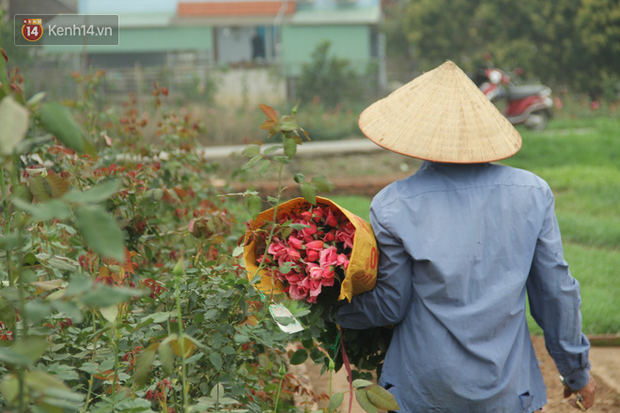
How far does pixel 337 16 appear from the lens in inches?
907

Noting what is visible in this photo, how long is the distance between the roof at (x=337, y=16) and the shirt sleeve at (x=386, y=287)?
2156 centimetres

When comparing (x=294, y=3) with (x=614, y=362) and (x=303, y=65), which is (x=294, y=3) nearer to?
(x=303, y=65)

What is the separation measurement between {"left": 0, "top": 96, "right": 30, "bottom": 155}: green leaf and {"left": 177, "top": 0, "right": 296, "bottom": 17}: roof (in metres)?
23.3

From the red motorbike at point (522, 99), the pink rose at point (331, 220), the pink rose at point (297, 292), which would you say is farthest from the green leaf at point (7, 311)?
the red motorbike at point (522, 99)

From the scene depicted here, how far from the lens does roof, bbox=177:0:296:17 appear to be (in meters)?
23.5

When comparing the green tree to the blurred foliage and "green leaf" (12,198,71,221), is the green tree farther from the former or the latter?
"green leaf" (12,198,71,221)

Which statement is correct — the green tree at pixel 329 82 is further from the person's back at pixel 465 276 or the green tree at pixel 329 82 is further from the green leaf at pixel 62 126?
the green leaf at pixel 62 126

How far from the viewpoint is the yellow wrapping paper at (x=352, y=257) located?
180 centimetres

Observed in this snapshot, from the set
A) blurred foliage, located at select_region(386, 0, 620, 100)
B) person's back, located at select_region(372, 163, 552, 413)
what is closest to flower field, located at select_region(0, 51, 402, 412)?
person's back, located at select_region(372, 163, 552, 413)

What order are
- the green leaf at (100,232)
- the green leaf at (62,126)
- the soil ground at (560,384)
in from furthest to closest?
the soil ground at (560,384), the green leaf at (62,126), the green leaf at (100,232)

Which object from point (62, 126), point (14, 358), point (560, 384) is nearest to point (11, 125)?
point (62, 126)

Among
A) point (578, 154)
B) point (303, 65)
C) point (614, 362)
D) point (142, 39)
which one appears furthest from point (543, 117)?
point (142, 39)

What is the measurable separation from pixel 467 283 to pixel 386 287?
23 cm

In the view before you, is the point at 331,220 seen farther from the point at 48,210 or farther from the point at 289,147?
the point at 48,210
